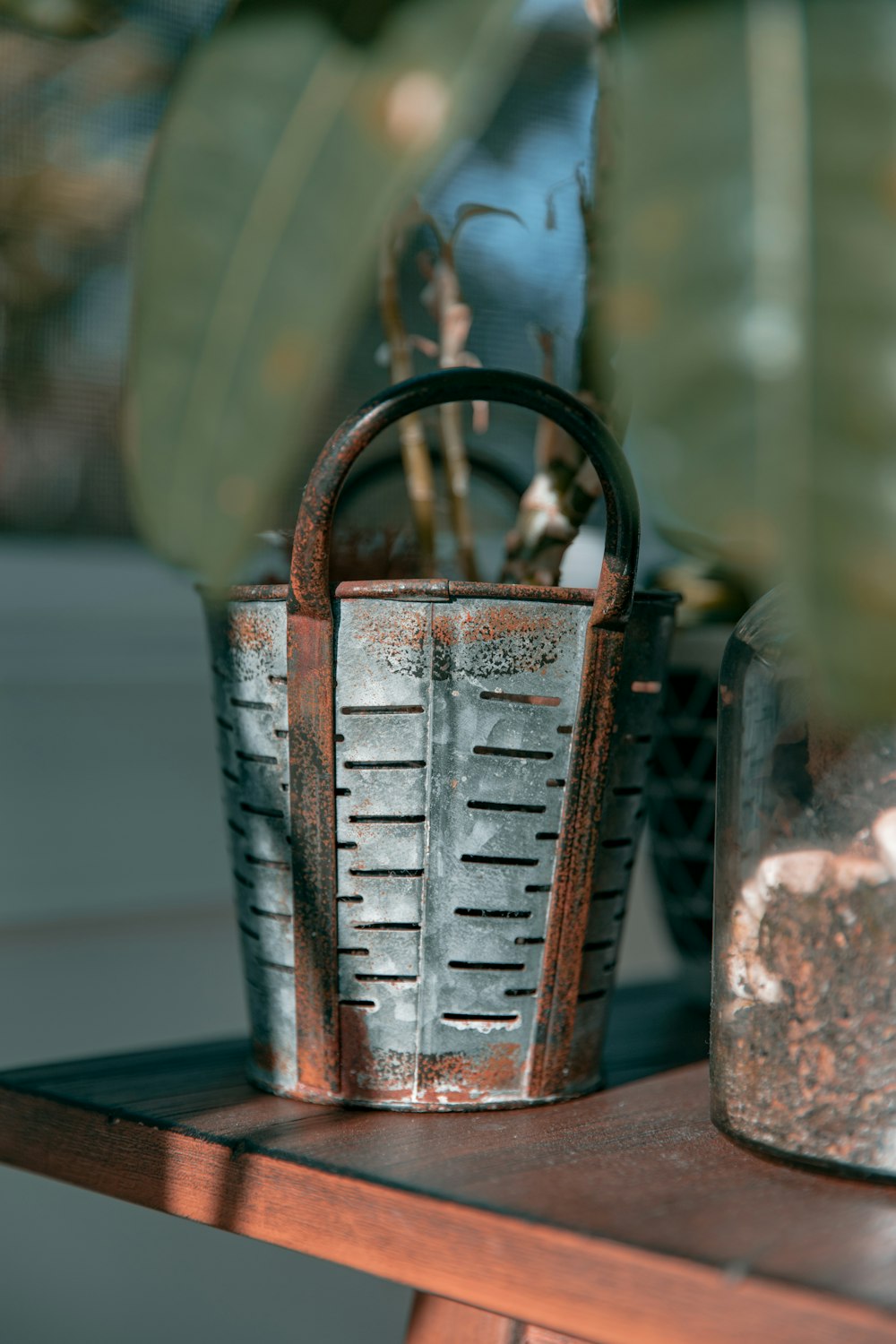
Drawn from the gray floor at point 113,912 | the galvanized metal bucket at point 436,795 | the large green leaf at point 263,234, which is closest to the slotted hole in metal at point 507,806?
the galvanized metal bucket at point 436,795

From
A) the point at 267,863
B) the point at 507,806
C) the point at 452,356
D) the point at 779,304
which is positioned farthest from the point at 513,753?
the point at 779,304

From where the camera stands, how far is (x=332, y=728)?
557 millimetres

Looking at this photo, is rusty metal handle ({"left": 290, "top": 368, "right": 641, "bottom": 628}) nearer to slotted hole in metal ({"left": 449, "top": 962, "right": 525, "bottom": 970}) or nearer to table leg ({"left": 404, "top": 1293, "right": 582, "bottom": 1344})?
slotted hole in metal ({"left": 449, "top": 962, "right": 525, "bottom": 970})

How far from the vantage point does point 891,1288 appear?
358 mm

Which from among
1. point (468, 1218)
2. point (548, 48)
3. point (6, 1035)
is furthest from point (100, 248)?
point (468, 1218)

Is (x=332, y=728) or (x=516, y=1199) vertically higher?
(x=332, y=728)

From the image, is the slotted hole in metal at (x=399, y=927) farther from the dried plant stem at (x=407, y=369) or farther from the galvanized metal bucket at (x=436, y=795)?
the dried plant stem at (x=407, y=369)

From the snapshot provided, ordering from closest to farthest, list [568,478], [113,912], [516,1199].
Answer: [516,1199]
[568,478]
[113,912]

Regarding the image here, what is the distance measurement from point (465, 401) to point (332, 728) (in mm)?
155

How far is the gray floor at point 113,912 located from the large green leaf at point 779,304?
2.42 ft

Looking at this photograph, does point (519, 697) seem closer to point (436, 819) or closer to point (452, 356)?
point (436, 819)

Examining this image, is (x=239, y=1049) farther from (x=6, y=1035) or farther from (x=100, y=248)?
(x=100, y=248)

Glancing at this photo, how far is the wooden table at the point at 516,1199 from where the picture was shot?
1.22ft

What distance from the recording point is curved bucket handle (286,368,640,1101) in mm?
533
